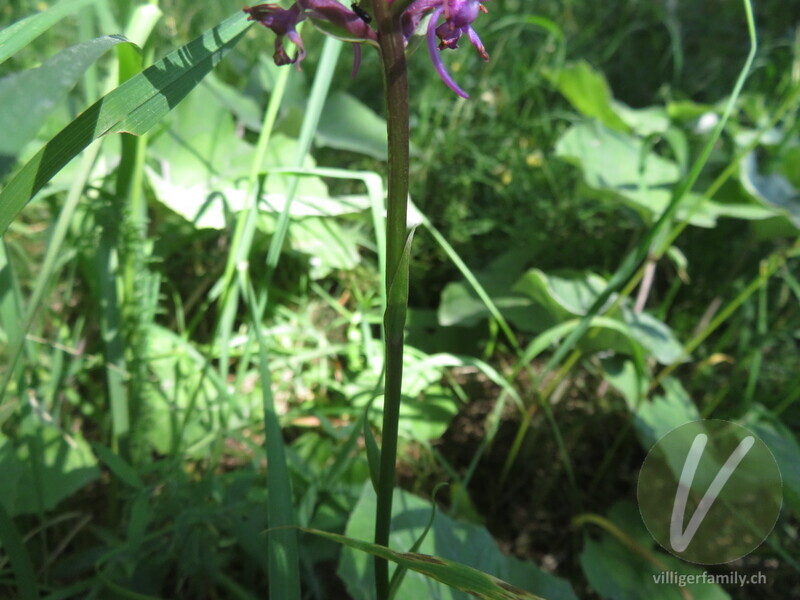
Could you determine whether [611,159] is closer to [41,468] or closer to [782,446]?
[782,446]

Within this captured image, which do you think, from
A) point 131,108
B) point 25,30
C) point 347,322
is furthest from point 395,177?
point 347,322

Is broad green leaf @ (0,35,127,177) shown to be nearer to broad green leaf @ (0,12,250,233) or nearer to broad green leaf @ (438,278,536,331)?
broad green leaf @ (0,12,250,233)

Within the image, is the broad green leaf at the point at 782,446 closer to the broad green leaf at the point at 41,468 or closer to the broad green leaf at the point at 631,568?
the broad green leaf at the point at 631,568

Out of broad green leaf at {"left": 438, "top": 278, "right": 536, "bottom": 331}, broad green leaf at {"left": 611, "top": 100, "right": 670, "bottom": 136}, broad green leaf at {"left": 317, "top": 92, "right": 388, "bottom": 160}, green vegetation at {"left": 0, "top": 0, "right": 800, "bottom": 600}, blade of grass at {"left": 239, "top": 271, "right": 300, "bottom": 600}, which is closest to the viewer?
blade of grass at {"left": 239, "top": 271, "right": 300, "bottom": 600}

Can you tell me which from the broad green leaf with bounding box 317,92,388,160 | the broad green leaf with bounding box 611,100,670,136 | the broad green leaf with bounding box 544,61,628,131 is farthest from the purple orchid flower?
the broad green leaf with bounding box 611,100,670,136

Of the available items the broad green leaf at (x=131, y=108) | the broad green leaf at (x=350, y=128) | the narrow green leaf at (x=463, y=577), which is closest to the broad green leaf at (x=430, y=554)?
the narrow green leaf at (x=463, y=577)

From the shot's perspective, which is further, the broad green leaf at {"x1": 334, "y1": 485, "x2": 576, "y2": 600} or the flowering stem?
the broad green leaf at {"x1": 334, "y1": 485, "x2": 576, "y2": 600}
